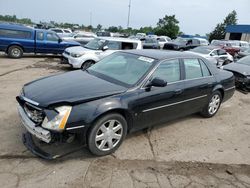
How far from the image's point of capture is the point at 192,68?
194 inches

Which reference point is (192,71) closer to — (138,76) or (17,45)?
(138,76)

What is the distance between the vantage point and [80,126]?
3217 millimetres

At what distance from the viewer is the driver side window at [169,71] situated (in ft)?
13.7

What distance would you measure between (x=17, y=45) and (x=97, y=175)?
37.7ft

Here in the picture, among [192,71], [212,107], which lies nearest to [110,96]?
[192,71]

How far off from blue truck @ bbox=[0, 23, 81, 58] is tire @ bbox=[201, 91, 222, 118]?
10480 mm

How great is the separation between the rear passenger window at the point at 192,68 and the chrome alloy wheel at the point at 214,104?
88 centimetres

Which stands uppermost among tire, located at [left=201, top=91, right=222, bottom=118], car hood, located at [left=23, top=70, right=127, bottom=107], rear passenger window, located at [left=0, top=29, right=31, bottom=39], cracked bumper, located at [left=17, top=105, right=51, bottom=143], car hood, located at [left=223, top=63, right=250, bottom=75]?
rear passenger window, located at [left=0, top=29, right=31, bottom=39]

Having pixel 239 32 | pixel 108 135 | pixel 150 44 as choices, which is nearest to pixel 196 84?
pixel 108 135

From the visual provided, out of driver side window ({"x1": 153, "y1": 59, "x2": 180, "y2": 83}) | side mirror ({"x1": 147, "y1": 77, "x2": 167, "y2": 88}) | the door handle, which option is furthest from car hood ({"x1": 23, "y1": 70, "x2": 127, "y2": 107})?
the door handle

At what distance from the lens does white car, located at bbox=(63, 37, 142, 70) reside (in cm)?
977

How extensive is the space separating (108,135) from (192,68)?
8.02 ft

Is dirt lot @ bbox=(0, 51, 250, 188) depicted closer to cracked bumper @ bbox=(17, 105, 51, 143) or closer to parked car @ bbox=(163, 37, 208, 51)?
cracked bumper @ bbox=(17, 105, 51, 143)

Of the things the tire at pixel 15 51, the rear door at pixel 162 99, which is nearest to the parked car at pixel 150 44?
the tire at pixel 15 51
